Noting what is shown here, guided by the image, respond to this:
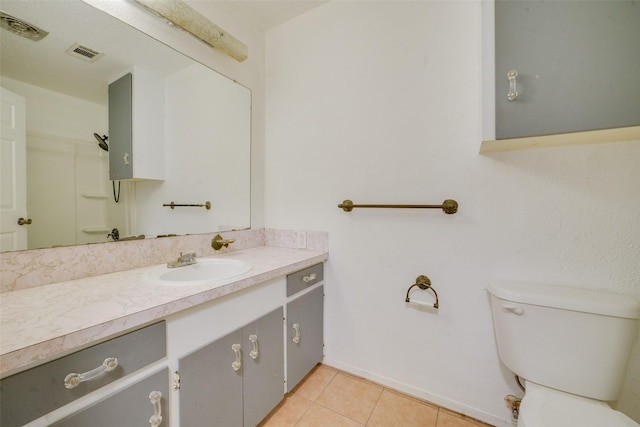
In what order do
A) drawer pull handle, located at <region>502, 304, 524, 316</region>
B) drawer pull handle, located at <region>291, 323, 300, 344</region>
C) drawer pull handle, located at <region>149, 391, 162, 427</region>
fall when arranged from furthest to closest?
drawer pull handle, located at <region>291, 323, 300, 344</region>, drawer pull handle, located at <region>502, 304, 524, 316</region>, drawer pull handle, located at <region>149, 391, 162, 427</region>

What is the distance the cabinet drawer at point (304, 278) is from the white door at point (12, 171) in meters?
1.03

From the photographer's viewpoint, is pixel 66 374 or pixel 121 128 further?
pixel 121 128

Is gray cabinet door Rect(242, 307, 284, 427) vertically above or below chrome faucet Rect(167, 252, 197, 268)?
below

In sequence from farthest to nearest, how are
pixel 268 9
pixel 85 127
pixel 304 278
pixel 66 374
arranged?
pixel 268 9 < pixel 304 278 < pixel 85 127 < pixel 66 374

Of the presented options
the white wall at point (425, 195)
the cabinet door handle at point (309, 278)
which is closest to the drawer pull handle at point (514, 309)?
the white wall at point (425, 195)

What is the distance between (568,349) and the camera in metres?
0.89

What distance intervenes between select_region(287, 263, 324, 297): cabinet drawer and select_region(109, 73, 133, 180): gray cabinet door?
0.93 meters

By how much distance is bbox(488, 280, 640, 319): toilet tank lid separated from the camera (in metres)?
0.83

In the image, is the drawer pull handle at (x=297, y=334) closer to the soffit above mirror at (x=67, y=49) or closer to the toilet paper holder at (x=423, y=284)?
the toilet paper holder at (x=423, y=284)

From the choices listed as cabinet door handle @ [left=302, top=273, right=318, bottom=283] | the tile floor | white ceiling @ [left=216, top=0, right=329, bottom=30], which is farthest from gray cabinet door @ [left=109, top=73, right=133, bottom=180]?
the tile floor

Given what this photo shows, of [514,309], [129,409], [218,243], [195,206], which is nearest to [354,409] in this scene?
[514,309]

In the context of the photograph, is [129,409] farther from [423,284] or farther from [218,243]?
[423,284]

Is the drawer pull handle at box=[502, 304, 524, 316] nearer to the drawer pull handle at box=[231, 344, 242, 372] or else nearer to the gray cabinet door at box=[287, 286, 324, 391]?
the gray cabinet door at box=[287, 286, 324, 391]

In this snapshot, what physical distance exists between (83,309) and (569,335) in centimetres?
161
